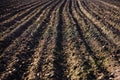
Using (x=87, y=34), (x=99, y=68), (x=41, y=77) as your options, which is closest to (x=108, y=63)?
(x=99, y=68)

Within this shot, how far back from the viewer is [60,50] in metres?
11.5

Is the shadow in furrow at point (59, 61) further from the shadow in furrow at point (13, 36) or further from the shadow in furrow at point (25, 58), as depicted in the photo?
the shadow in furrow at point (13, 36)

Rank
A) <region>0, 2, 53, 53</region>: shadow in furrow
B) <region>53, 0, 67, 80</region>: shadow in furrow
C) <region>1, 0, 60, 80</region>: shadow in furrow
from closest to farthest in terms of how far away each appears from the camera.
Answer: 1. <region>53, 0, 67, 80</region>: shadow in furrow
2. <region>1, 0, 60, 80</region>: shadow in furrow
3. <region>0, 2, 53, 53</region>: shadow in furrow

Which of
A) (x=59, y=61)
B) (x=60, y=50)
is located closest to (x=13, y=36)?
(x=60, y=50)

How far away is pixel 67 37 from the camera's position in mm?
13641

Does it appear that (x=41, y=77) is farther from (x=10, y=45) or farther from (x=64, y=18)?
(x=64, y=18)

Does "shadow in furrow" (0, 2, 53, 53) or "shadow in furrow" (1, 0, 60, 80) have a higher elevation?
"shadow in furrow" (0, 2, 53, 53)

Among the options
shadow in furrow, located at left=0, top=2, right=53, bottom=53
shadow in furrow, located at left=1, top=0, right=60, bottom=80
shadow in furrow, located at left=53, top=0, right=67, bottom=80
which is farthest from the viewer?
shadow in furrow, located at left=0, top=2, right=53, bottom=53

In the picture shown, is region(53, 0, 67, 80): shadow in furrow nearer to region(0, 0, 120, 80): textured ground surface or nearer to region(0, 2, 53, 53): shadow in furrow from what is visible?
region(0, 0, 120, 80): textured ground surface

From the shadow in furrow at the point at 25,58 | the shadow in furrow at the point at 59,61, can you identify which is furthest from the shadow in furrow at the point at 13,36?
the shadow in furrow at the point at 59,61

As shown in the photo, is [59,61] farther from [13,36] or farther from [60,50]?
[13,36]

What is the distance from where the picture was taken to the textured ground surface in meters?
8.86

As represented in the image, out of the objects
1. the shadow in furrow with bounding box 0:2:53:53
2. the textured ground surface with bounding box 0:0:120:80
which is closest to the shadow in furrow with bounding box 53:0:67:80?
the textured ground surface with bounding box 0:0:120:80

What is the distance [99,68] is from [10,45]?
199 inches
